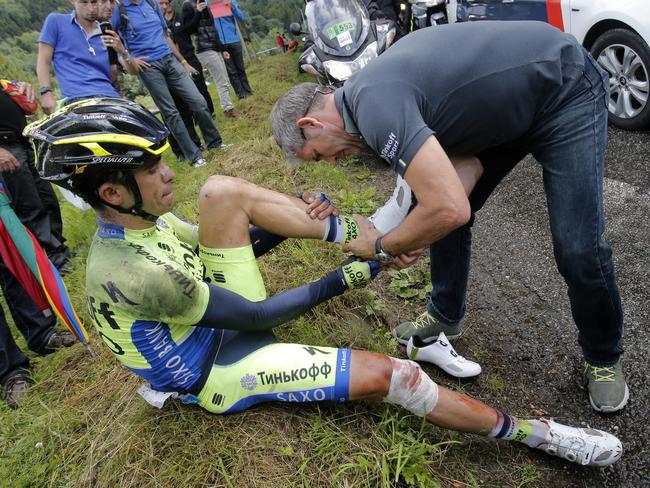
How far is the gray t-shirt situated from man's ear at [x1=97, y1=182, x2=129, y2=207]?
945 millimetres

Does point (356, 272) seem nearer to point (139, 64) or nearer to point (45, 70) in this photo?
point (45, 70)

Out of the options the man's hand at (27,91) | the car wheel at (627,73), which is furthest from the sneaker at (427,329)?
the man's hand at (27,91)

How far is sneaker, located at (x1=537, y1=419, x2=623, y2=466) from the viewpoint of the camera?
1.82 m

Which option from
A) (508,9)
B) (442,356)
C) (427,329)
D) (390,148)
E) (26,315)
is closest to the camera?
(390,148)

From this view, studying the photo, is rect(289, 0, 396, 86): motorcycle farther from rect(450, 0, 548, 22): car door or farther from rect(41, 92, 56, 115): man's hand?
rect(41, 92, 56, 115): man's hand

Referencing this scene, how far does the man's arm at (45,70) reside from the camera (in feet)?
13.8


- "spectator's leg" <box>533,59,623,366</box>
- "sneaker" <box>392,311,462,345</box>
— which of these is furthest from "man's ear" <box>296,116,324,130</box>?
"sneaker" <box>392,311,462,345</box>

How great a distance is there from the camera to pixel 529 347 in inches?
97.5

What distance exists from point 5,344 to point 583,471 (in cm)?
350

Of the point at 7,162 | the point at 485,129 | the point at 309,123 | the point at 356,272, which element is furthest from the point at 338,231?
the point at 7,162

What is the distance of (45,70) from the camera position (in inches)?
168

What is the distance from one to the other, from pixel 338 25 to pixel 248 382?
179 inches

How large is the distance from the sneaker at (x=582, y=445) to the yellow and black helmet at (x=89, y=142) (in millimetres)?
2065

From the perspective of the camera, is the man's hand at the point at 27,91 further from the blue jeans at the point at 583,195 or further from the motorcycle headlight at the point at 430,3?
the motorcycle headlight at the point at 430,3
